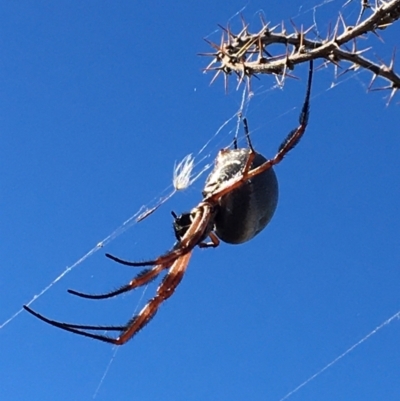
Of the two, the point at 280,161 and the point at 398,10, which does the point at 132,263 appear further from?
the point at 398,10

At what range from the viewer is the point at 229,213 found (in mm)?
3754

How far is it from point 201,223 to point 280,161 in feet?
1.92

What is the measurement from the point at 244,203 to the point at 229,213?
110 millimetres

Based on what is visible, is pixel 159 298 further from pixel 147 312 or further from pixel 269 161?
pixel 269 161

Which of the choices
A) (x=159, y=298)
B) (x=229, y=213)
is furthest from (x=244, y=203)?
(x=159, y=298)

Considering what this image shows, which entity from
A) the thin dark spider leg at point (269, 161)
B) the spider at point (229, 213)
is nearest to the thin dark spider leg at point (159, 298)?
the spider at point (229, 213)

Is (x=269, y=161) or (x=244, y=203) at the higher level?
(x=269, y=161)

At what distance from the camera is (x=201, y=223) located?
375 cm

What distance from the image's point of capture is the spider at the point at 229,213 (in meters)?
3.63

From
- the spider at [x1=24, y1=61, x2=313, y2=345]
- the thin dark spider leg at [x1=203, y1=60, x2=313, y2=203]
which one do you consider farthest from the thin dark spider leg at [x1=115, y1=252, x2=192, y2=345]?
the thin dark spider leg at [x1=203, y1=60, x2=313, y2=203]

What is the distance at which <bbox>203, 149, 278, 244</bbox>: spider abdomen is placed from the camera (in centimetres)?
371

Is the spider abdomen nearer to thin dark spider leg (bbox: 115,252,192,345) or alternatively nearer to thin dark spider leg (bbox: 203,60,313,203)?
thin dark spider leg (bbox: 203,60,313,203)

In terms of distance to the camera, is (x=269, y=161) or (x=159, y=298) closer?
(x=159, y=298)

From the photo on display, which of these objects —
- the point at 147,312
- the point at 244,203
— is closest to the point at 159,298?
the point at 147,312
